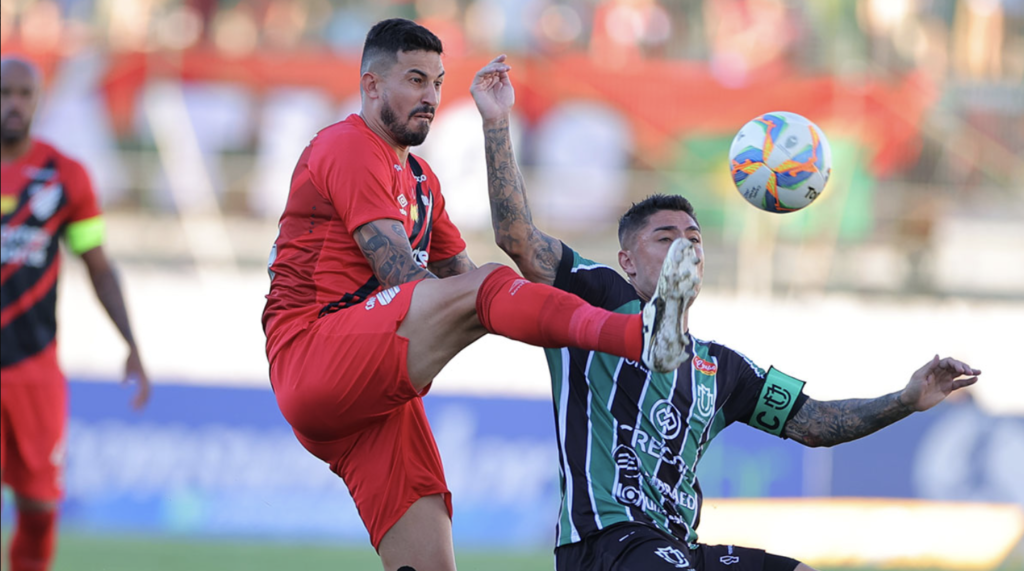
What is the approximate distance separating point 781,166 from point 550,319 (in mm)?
1675

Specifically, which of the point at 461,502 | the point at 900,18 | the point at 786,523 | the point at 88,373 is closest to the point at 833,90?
the point at 900,18

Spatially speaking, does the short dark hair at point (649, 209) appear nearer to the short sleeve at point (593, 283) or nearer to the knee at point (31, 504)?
the short sleeve at point (593, 283)

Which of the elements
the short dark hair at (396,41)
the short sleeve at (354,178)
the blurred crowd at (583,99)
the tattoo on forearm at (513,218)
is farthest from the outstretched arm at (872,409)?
the blurred crowd at (583,99)

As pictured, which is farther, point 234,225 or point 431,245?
point 234,225

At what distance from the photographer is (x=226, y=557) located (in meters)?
10.3

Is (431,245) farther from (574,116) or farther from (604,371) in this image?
(574,116)

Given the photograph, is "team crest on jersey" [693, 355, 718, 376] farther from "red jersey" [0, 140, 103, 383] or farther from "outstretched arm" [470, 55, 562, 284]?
"red jersey" [0, 140, 103, 383]

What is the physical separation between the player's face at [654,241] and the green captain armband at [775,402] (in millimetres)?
664

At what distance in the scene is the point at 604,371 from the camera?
493 centimetres

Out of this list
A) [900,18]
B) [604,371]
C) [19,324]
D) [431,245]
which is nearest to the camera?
[604,371]

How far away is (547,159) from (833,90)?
341 cm

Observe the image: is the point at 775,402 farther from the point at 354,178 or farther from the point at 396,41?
the point at 396,41

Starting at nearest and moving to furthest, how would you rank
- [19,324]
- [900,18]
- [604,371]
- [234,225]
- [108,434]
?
[604,371]
[19,324]
[108,434]
[234,225]
[900,18]

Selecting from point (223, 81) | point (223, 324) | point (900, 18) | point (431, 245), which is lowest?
point (223, 324)
